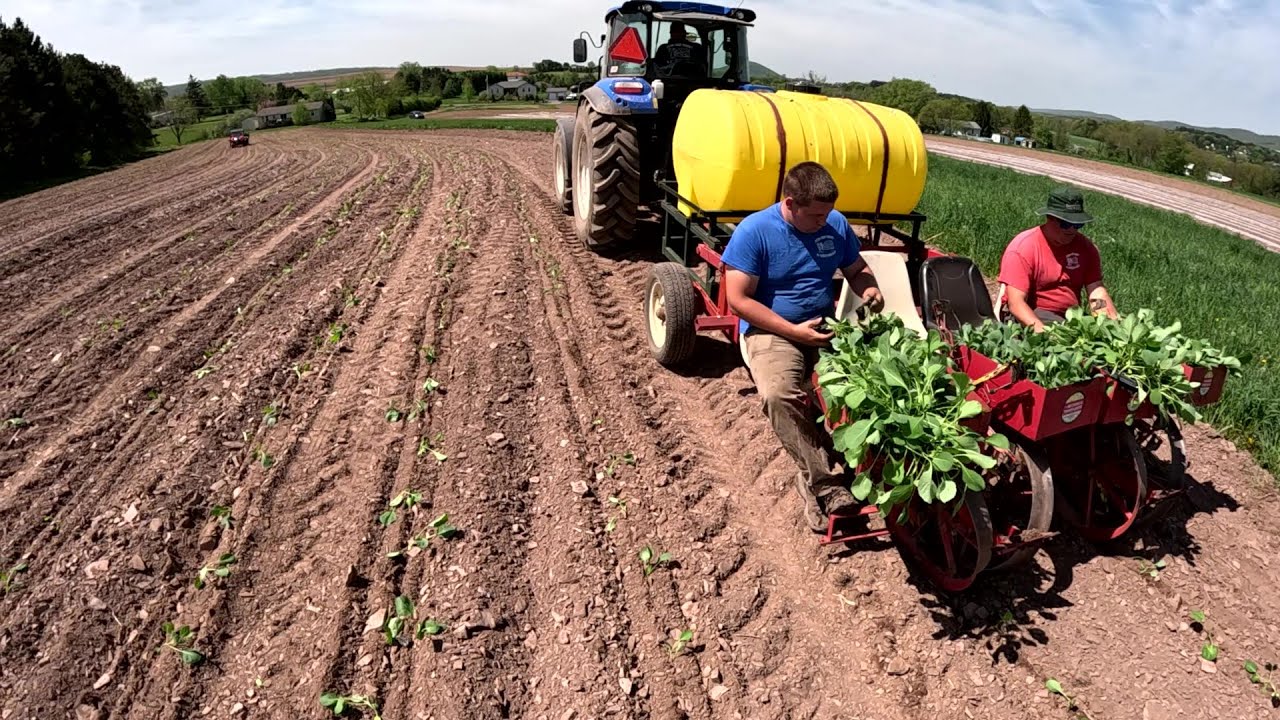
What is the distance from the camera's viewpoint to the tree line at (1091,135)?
40.8 m

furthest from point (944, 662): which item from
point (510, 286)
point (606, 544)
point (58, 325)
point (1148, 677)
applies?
point (58, 325)

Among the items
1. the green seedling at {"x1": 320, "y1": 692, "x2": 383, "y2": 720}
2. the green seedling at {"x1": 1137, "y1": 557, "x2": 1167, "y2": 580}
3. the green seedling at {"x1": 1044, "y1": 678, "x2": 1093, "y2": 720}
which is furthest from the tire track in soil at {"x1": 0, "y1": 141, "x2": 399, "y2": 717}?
the green seedling at {"x1": 1137, "y1": 557, "x2": 1167, "y2": 580}

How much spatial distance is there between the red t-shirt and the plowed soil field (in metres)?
1.29

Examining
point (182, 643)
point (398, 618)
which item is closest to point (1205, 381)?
point (398, 618)

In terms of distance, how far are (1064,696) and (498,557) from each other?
7.90 feet

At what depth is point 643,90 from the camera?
699 centimetres

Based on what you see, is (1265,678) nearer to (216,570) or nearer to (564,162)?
(216,570)

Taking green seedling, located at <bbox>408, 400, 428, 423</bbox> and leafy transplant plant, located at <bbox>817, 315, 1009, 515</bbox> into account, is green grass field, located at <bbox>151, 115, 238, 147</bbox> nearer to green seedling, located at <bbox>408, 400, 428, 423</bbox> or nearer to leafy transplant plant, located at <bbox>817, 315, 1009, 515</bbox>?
green seedling, located at <bbox>408, 400, 428, 423</bbox>

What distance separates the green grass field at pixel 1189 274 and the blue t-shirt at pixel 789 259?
3001 millimetres

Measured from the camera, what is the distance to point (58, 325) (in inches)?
259

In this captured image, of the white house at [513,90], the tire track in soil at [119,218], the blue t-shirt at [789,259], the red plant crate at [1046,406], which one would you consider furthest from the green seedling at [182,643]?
the white house at [513,90]

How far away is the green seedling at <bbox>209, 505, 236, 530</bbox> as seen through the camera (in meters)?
3.66

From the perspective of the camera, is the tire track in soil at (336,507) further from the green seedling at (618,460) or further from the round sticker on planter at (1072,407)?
the round sticker on planter at (1072,407)

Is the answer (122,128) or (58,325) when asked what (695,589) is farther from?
(122,128)
